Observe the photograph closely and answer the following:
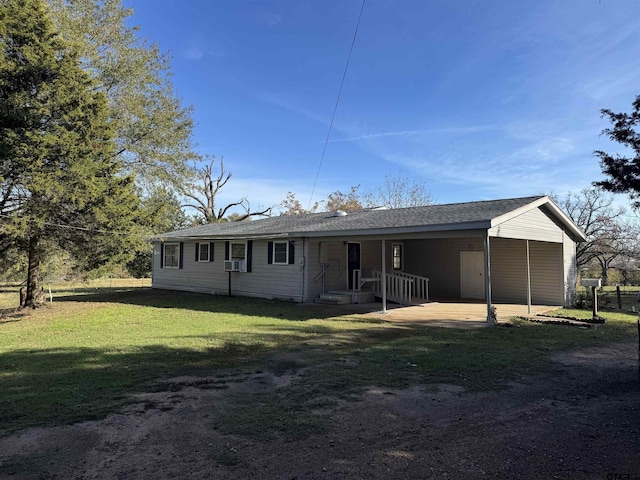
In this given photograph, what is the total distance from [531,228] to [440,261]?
17.9ft

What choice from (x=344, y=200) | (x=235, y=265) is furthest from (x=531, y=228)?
(x=344, y=200)

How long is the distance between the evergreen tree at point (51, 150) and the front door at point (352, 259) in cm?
756

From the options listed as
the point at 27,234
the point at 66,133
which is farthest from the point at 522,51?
the point at 27,234

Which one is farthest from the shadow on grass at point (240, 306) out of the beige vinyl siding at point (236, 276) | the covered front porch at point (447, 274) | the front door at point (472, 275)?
the front door at point (472, 275)

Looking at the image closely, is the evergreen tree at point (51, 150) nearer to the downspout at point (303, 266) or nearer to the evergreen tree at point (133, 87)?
the evergreen tree at point (133, 87)

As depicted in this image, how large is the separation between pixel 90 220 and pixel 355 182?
98.1 ft

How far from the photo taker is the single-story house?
38.3ft

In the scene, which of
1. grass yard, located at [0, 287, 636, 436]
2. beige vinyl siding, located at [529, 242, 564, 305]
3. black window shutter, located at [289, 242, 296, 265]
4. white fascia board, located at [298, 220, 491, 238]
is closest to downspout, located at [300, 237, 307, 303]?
black window shutter, located at [289, 242, 296, 265]

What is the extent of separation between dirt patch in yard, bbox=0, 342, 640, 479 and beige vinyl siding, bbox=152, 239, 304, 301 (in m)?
9.61

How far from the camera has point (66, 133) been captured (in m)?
11.5

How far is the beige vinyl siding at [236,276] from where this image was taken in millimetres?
14656

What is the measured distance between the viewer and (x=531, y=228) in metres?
11.8

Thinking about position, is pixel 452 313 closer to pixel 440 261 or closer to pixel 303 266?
pixel 303 266

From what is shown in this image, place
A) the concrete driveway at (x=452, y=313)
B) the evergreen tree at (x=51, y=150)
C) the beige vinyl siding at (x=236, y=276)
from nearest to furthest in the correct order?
1. the concrete driveway at (x=452, y=313)
2. the evergreen tree at (x=51, y=150)
3. the beige vinyl siding at (x=236, y=276)
